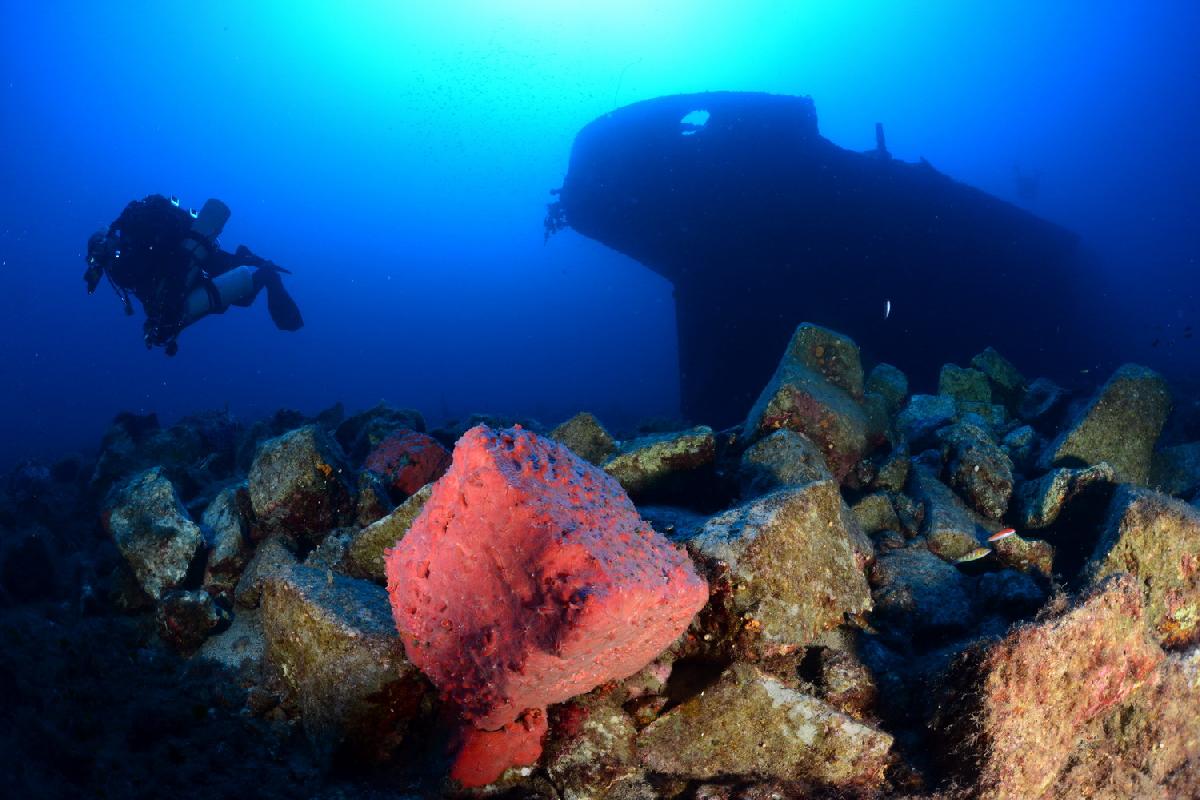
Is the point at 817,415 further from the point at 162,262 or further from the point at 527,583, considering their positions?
the point at 162,262

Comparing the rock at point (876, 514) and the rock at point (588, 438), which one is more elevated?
the rock at point (588, 438)

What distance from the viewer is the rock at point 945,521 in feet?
13.2

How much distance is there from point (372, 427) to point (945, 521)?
218 inches

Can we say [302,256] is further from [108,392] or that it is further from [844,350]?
[844,350]

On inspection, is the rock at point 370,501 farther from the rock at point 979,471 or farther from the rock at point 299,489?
the rock at point 979,471

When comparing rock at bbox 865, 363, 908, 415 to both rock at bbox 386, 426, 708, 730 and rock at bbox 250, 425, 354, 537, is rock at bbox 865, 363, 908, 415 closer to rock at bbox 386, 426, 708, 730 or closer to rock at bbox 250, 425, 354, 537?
rock at bbox 386, 426, 708, 730

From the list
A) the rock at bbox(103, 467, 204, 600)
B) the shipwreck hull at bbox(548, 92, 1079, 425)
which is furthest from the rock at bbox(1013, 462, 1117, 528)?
the shipwreck hull at bbox(548, 92, 1079, 425)

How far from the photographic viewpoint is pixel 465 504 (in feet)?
7.09

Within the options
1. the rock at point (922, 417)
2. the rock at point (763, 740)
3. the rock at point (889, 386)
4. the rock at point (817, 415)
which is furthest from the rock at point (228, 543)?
the rock at point (889, 386)

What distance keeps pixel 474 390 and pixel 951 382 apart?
86.5 m

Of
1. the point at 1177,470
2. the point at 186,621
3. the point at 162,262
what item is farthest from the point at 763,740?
the point at 162,262

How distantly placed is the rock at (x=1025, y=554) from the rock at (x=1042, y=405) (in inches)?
134

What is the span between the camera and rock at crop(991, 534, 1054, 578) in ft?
12.4

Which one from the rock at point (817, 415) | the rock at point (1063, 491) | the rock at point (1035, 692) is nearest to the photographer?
the rock at point (1035, 692)
